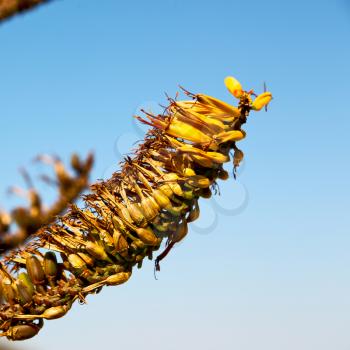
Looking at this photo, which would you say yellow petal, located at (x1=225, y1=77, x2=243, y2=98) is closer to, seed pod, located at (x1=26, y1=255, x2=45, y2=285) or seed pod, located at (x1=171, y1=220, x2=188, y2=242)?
seed pod, located at (x1=171, y1=220, x2=188, y2=242)

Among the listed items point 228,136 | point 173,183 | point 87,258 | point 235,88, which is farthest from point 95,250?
point 235,88

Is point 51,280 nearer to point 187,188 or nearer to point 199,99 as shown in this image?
point 187,188

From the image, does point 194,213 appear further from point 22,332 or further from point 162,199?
point 22,332

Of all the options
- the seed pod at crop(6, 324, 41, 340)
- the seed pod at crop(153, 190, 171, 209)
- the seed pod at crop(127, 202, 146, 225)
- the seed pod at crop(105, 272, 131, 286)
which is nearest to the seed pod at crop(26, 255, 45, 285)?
the seed pod at crop(6, 324, 41, 340)

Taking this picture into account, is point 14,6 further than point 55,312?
No

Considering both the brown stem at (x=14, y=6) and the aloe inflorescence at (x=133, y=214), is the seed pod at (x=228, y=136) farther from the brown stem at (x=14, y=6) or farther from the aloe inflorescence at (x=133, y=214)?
the brown stem at (x=14, y=6)
